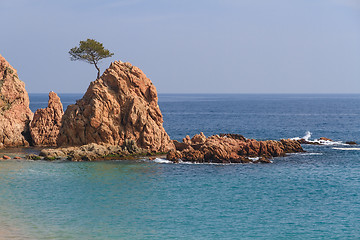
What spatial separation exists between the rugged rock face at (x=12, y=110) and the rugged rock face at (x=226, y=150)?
3041 centimetres

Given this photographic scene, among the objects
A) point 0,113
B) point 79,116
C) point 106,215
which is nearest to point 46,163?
point 79,116

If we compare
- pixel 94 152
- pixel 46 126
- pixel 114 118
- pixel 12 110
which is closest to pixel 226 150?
pixel 114 118

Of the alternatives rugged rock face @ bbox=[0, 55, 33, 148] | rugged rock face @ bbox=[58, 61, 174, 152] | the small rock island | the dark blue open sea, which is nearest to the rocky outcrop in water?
the small rock island

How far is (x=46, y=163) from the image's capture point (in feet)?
226

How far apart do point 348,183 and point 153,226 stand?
3001 cm

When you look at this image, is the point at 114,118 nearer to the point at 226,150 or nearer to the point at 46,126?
the point at 226,150

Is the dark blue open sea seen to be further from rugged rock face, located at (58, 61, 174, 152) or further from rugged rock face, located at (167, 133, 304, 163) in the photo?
rugged rock face, located at (58, 61, 174, 152)

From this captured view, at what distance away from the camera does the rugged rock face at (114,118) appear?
7538 centimetres

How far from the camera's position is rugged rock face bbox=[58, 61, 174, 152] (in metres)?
75.4

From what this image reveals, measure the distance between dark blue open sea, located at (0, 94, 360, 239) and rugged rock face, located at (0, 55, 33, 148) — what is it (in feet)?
64.4

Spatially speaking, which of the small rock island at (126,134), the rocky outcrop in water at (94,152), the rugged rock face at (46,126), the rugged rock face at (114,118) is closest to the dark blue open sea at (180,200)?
the rocky outcrop in water at (94,152)

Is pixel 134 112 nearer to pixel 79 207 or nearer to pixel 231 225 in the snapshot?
pixel 79 207

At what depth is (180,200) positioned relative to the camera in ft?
161

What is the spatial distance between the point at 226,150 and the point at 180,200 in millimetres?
26106
